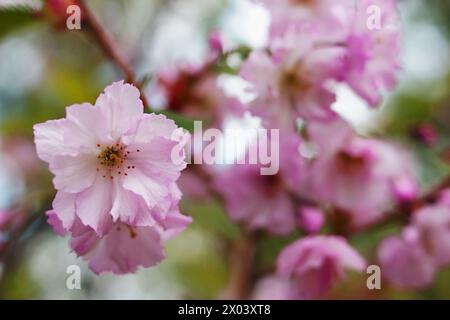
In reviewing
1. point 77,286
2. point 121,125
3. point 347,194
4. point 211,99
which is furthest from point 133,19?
point 121,125

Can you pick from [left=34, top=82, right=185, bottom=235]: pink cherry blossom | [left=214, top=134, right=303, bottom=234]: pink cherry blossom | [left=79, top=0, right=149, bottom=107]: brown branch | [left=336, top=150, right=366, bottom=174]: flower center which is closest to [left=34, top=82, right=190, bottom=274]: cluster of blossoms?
[left=34, top=82, right=185, bottom=235]: pink cherry blossom

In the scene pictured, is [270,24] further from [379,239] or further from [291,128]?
[379,239]

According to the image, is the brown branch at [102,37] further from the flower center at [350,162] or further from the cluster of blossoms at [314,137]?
the flower center at [350,162]

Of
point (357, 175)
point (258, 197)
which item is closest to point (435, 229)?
point (357, 175)

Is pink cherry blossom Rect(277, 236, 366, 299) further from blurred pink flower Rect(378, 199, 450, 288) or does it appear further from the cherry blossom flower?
the cherry blossom flower

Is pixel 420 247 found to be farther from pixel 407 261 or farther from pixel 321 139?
pixel 321 139

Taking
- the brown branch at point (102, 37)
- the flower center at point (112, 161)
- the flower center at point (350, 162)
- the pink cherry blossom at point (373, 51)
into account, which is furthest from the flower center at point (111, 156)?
the flower center at point (350, 162)

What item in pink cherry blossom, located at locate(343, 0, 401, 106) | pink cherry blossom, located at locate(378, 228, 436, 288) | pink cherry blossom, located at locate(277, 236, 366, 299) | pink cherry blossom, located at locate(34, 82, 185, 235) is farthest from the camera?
pink cherry blossom, located at locate(378, 228, 436, 288)

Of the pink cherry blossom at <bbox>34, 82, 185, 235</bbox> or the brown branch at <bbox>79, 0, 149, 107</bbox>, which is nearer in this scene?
the pink cherry blossom at <bbox>34, 82, 185, 235</bbox>
